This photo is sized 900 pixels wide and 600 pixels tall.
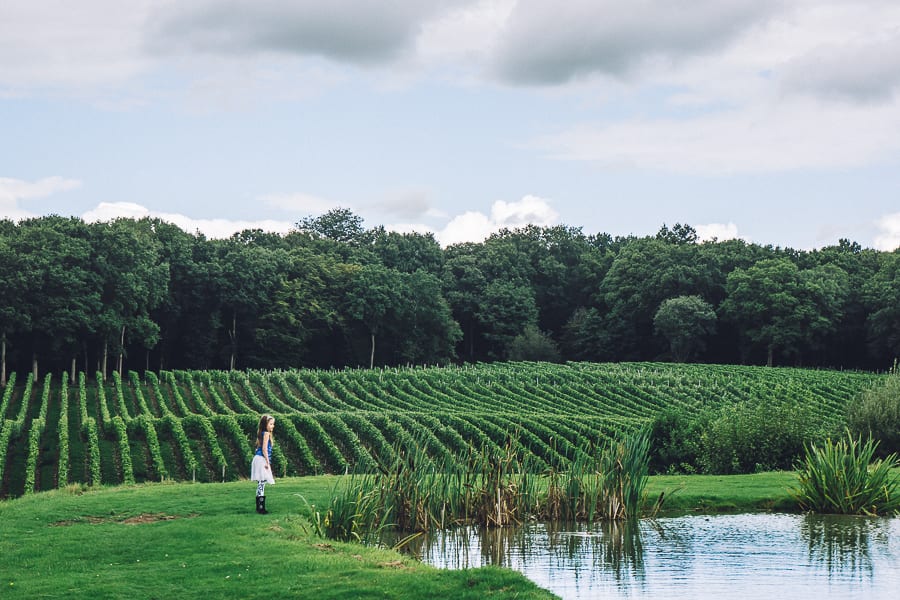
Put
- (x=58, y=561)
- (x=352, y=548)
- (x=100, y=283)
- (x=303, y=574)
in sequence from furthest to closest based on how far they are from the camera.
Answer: (x=100, y=283) → (x=352, y=548) → (x=58, y=561) → (x=303, y=574)

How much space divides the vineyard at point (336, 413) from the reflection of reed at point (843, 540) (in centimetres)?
542

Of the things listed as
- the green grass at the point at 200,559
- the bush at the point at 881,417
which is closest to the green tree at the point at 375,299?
the bush at the point at 881,417

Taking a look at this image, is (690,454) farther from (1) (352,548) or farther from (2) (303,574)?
(2) (303,574)

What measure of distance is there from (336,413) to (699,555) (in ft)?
99.7

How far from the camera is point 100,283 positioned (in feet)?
231

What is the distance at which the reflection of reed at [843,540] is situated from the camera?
1481 centimetres

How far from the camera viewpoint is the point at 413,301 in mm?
94938

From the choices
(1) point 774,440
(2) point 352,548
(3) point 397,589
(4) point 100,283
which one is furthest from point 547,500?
(4) point 100,283

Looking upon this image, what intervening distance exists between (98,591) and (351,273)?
271 feet

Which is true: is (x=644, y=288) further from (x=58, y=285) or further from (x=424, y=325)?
(x=58, y=285)

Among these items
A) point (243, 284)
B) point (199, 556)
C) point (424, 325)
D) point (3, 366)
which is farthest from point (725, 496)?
point (424, 325)

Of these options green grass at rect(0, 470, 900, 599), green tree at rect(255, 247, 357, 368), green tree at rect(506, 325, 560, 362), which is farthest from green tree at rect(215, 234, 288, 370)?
green grass at rect(0, 470, 900, 599)

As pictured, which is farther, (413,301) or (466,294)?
(466,294)

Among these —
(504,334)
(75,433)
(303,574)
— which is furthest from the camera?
(504,334)
